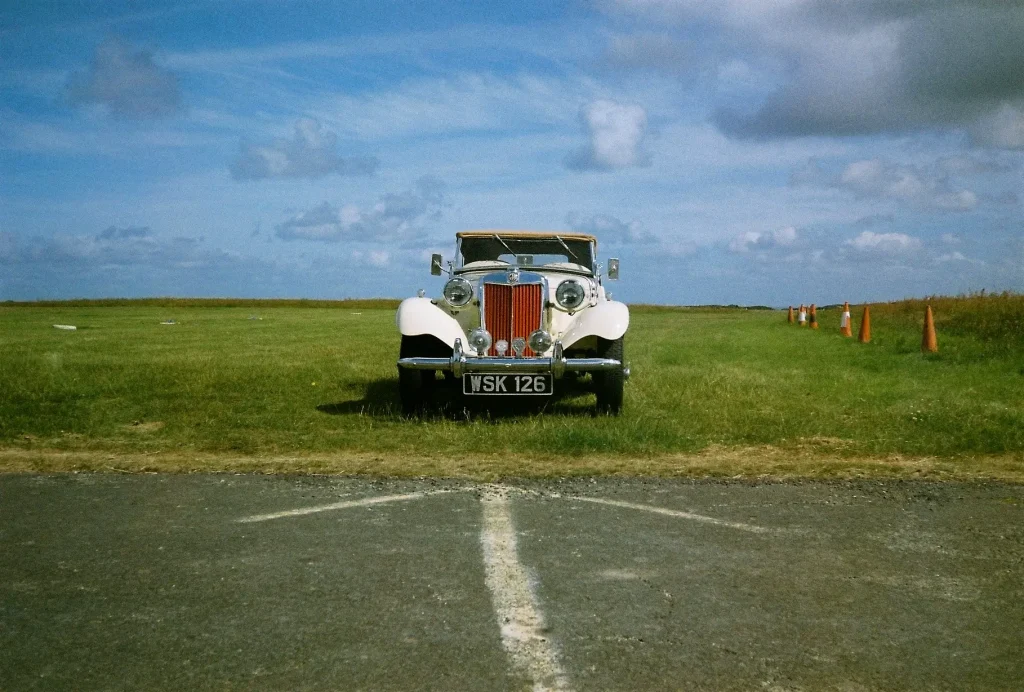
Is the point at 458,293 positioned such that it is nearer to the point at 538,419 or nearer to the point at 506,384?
the point at 506,384

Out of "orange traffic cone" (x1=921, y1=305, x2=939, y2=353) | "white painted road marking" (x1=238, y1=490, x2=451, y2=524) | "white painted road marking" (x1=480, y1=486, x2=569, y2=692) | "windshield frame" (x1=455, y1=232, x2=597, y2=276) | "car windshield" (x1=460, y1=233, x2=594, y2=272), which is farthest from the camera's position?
"orange traffic cone" (x1=921, y1=305, x2=939, y2=353)

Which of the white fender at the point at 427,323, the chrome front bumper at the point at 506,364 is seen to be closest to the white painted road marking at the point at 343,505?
the chrome front bumper at the point at 506,364

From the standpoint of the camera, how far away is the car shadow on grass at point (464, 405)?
8.70 meters

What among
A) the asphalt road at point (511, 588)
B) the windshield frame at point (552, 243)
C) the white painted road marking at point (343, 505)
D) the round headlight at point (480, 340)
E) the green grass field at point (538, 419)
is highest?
the windshield frame at point (552, 243)

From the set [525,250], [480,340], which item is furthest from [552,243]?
[480,340]

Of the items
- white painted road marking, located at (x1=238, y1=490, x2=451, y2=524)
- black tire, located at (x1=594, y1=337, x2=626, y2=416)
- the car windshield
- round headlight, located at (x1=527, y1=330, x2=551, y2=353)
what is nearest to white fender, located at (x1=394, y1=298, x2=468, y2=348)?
round headlight, located at (x1=527, y1=330, x2=551, y2=353)

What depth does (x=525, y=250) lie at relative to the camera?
1023 centimetres

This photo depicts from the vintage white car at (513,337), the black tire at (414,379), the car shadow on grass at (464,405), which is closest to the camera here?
the vintage white car at (513,337)

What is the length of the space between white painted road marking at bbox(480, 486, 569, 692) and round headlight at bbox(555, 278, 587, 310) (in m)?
4.49

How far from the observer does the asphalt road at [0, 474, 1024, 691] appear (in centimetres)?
271

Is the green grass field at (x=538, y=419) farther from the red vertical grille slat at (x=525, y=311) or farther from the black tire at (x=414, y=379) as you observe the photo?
the red vertical grille slat at (x=525, y=311)

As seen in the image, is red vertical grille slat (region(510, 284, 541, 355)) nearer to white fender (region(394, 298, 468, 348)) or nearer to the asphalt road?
white fender (region(394, 298, 468, 348))

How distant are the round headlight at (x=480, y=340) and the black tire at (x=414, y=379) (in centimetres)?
41

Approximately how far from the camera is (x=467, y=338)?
8828 mm
